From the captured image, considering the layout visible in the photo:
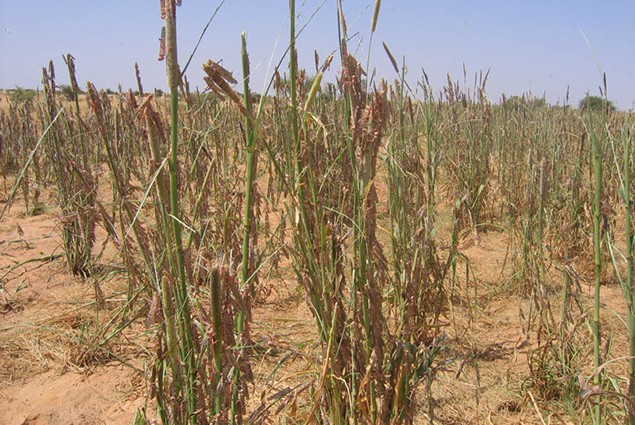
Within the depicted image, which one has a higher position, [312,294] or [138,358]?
[312,294]

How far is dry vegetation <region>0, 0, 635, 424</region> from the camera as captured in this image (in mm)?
1091

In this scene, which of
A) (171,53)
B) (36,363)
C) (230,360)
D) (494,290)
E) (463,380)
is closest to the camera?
(171,53)

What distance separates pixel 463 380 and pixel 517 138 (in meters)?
3.26

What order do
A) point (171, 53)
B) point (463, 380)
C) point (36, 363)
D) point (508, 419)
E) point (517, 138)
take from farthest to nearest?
point (517, 138), point (36, 363), point (463, 380), point (508, 419), point (171, 53)

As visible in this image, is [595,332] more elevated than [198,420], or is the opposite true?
[595,332]

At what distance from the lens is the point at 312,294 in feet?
4.07

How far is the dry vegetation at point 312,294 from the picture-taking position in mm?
1091

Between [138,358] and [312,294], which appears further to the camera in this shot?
[138,358]

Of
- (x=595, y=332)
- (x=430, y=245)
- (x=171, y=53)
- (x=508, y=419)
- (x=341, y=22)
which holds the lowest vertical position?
(x=508, y=419)

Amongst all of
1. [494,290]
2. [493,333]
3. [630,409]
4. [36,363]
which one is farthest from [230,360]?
[494,290]

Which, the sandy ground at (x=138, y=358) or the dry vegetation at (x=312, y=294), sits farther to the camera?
the sandy ground at (x=138, y=358)

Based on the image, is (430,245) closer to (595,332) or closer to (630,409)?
(595,332)

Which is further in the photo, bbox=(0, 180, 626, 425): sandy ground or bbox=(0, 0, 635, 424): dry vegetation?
bbox=(0, 180, 626, 425): sandy ground

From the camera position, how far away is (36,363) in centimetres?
221
